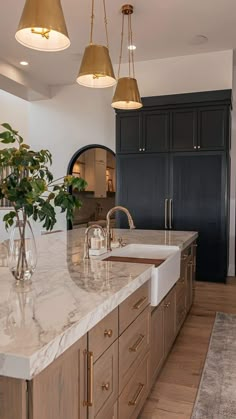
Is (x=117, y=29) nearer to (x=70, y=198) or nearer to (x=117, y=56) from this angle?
(x=117, y=56)

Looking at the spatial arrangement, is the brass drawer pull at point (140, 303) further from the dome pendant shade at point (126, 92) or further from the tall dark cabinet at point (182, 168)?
the tall dark cabinet at point (182, 168)

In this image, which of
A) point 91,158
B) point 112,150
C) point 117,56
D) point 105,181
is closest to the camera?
point 117,56

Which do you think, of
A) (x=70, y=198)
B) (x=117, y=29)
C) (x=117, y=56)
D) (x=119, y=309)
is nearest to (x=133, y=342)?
(x=119, y=309)

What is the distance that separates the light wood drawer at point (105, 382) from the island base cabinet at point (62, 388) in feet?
0.33

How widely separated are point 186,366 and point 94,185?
6012 mm

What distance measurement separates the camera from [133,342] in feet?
5.97

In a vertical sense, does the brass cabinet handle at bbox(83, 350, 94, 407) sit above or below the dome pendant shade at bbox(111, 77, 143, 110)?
below

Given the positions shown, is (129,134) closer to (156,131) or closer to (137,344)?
(156,131)

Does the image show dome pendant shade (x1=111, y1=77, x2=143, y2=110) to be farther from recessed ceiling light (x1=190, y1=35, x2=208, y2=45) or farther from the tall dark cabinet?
the tall dark cabinet

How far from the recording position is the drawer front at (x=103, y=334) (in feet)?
4.36

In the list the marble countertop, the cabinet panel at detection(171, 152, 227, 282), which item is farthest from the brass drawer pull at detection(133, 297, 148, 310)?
the cabinet panel at detection(171, 152, 227, 282)

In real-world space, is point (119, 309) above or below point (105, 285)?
below

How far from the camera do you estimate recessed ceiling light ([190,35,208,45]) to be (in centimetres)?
483

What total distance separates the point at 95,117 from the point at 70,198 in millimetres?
5447
